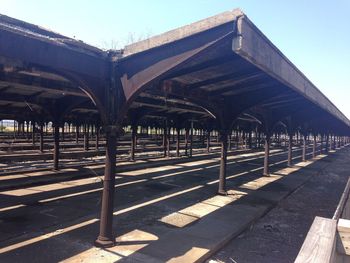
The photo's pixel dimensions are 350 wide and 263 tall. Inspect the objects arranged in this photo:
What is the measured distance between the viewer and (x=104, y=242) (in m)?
6.85

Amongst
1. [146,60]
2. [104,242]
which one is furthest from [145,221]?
[146,60]

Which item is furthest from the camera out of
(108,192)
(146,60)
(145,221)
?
(145,221)

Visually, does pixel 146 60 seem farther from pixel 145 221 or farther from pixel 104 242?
pixel 145 221

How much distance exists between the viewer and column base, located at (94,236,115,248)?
6820 mm

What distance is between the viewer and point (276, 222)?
380 inches

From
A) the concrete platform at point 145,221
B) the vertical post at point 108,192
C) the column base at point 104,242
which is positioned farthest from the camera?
the vertical post at point 108,192

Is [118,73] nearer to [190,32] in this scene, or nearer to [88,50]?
[88,50]

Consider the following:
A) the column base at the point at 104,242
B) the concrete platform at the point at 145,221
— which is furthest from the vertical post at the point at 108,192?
the concrete platform at the point at 145,221

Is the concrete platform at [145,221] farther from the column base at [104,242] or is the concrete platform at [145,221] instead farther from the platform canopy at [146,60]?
the platform canopy at [146,60]

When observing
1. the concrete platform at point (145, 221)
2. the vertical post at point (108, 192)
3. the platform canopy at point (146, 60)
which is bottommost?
the concrete platform at point (145, 221)

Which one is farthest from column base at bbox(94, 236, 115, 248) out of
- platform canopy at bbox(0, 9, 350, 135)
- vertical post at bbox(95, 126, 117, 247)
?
platform canopy at bbox(0, 9, 350, 135)

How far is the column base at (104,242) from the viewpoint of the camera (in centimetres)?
682

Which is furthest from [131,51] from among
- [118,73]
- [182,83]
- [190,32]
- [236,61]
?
[182,83]

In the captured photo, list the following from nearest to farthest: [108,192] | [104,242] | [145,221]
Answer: [104,242], [108,192], [145,221]
